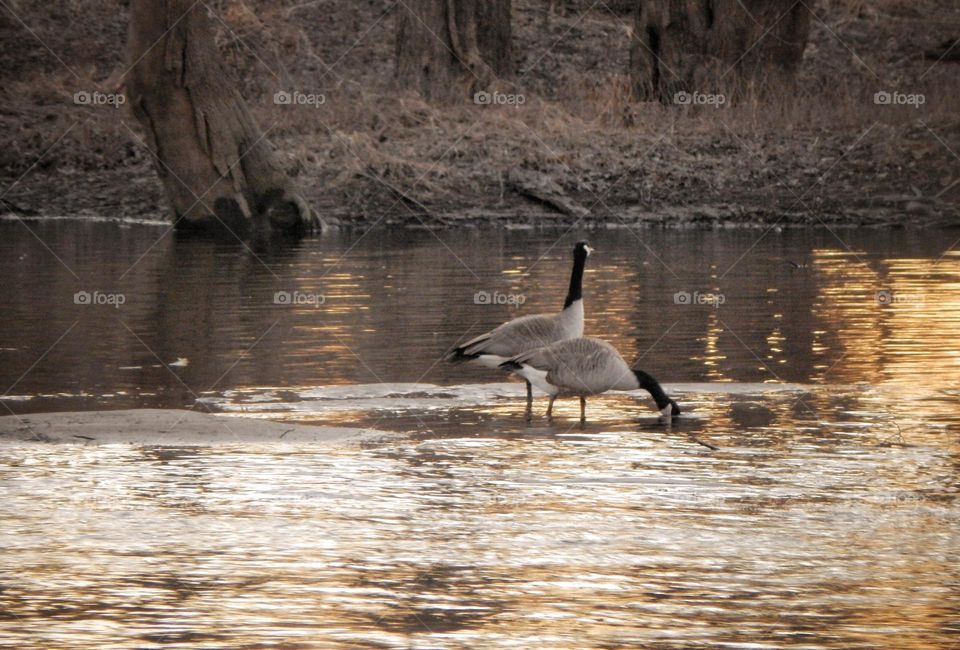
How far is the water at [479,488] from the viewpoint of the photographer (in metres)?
7.72

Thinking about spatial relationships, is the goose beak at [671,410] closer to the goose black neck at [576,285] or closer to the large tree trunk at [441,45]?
the goose black neck at [576,285]

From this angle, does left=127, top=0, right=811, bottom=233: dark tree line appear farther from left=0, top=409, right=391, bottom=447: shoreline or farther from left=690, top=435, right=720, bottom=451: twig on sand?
left=690, top=435, right=720, bottom=451: twig on sand

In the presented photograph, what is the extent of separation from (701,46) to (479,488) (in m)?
28.0

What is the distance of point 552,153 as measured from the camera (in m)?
33.6

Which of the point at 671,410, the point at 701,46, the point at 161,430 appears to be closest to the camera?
the point at 161,430

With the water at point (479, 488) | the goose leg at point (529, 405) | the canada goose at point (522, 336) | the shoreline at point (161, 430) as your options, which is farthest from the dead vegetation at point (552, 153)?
the shoreline at point (161, 430)

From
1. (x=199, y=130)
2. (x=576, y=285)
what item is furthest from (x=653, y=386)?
(x=199, y=130)

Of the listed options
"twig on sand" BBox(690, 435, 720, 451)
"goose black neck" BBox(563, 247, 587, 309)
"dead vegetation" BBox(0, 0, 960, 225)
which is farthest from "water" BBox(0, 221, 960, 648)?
"dead vegetation" BBox(0, 0, 960, 225)

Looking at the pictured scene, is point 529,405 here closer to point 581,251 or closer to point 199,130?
point 581,251

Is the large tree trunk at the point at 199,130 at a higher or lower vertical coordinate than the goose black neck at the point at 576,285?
higher

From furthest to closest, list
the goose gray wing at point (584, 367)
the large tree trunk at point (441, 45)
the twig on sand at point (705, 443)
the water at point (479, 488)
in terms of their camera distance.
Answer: the large tree trunk at point (441, 45)
the goose gray wing at point (584, 367)
the twig on sand at point (705, 443)
the water at point (479, 488)

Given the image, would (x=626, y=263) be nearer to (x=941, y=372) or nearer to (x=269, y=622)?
(x=941, y=372)

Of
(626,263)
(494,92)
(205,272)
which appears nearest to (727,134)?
(494,92)

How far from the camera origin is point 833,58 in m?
47.7
